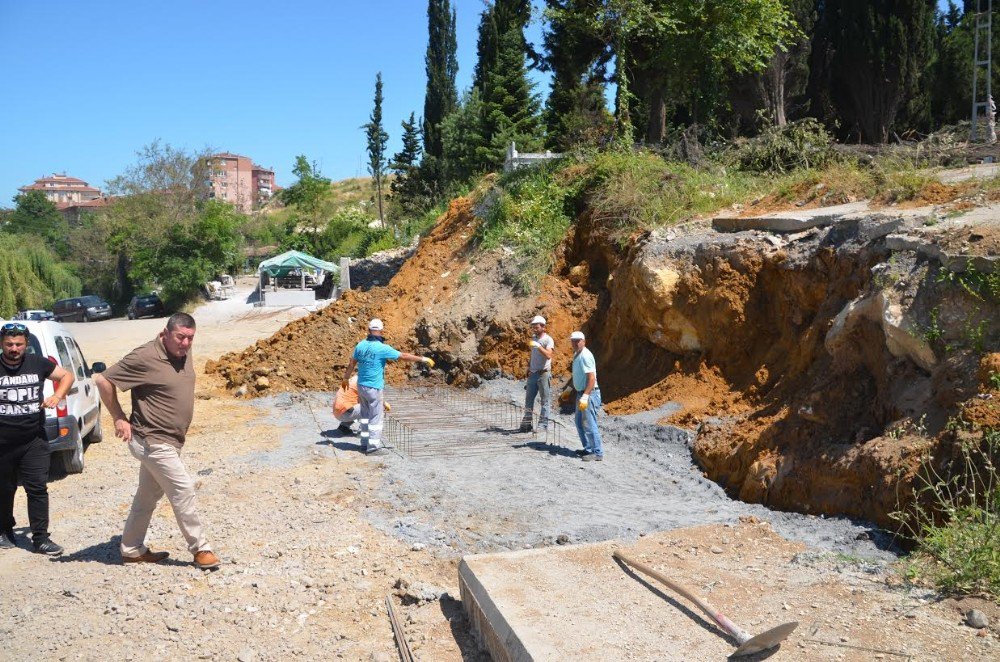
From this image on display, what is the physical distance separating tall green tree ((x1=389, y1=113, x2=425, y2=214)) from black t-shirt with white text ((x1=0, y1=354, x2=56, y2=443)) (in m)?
34.4

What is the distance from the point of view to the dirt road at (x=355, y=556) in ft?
15.8

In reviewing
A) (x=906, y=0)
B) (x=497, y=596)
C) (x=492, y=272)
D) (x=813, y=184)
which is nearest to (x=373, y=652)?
(x=497, y=596)

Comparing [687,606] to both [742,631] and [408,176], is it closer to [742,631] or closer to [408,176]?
[742,631]

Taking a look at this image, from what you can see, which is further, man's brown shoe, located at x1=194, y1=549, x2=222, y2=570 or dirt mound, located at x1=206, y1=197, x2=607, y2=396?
dirt mound, located at x1=206, y1=197, x2=607, y2=396

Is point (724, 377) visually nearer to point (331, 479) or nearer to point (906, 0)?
point (331, 479)

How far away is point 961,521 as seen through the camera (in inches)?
211

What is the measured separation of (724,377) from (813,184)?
141 inches

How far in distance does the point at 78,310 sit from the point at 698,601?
40.0 metres

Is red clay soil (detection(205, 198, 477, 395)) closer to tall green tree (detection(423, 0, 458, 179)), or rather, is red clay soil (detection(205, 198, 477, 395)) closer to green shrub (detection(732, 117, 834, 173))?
green shrub (detection(732, 117, 834, 173))

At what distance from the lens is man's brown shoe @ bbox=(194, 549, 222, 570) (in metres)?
5.78

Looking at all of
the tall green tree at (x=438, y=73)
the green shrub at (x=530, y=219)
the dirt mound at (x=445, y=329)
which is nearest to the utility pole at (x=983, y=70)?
the green shrub at (x=530, y=219)

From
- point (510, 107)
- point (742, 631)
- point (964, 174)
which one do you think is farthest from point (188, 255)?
point (742, 631)

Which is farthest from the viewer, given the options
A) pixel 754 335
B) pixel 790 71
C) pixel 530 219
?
pixel 790 71

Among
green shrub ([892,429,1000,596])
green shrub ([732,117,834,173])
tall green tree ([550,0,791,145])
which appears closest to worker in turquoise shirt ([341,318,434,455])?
green shrub ([892,429,1000,596])
